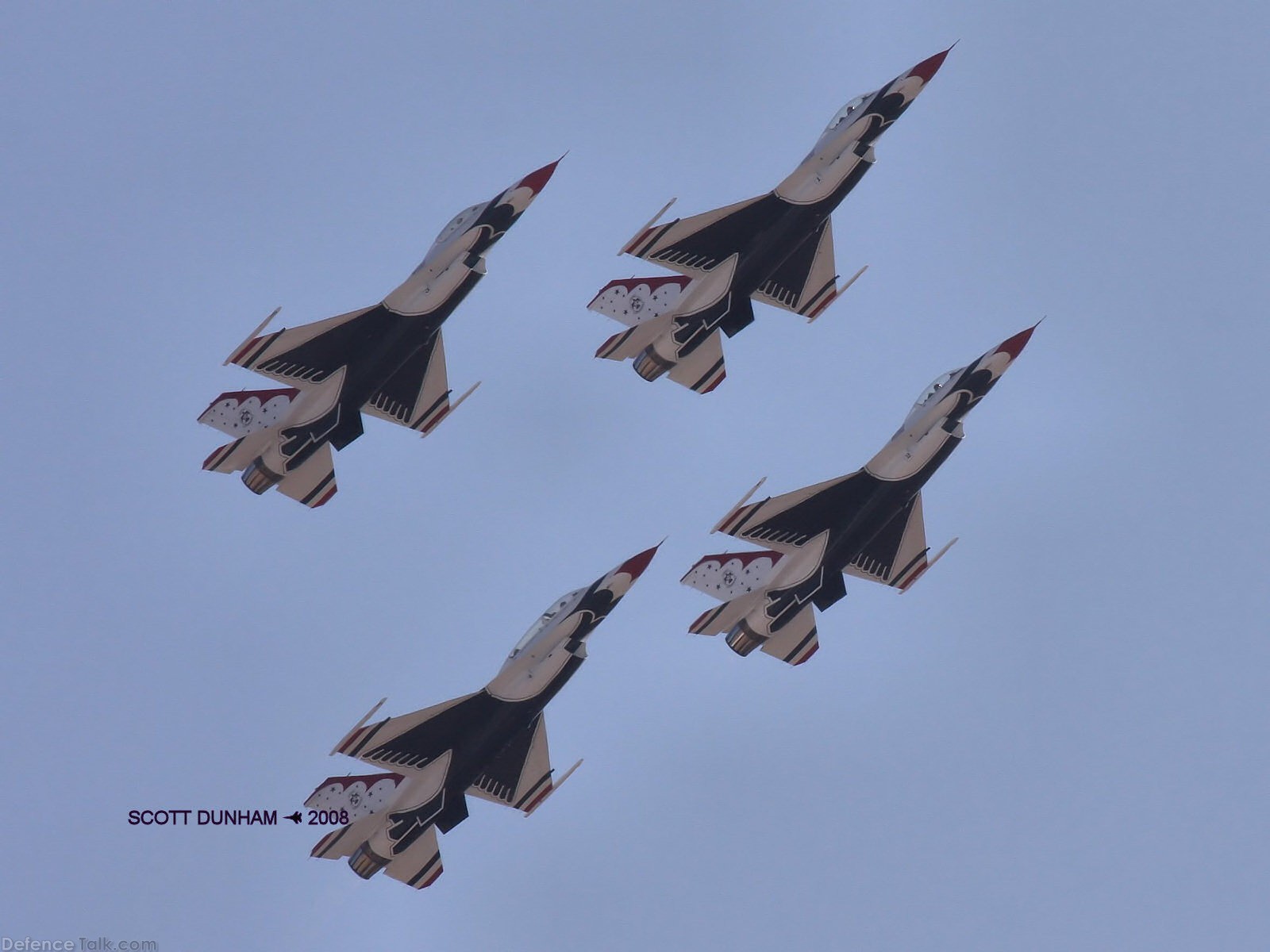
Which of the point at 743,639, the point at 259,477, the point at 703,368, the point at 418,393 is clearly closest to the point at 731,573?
the point at 743,639

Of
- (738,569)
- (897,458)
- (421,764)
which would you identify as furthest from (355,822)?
(897,458)

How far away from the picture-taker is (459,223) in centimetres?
8775

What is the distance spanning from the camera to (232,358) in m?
86.0

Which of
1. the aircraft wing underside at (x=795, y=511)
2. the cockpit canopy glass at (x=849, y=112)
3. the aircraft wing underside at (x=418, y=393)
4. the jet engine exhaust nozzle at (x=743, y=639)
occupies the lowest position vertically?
the jet engine exhaust nozzle at (x=743, y=639)

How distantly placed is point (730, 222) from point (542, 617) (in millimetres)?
13256

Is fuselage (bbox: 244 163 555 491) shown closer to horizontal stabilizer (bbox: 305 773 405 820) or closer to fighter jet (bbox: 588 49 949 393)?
fighter jet (bbox: 588 49 949 393)

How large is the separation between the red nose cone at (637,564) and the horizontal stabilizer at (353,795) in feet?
30.9

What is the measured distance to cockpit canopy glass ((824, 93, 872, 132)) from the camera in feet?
290

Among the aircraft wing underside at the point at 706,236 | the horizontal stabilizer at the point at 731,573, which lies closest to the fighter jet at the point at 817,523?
the horizontal stabilizer at the point at 731,573

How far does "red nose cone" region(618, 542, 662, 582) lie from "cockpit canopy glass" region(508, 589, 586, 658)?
1388mm

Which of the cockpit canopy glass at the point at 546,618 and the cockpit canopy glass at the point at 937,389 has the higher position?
the cockpit canopy glass at the point at 937,389

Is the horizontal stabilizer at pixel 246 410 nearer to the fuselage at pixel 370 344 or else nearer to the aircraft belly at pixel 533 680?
the fuselage at pixel 370 344

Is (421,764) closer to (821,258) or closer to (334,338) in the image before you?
(334,338)

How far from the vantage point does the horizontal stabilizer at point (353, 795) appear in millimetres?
84688
